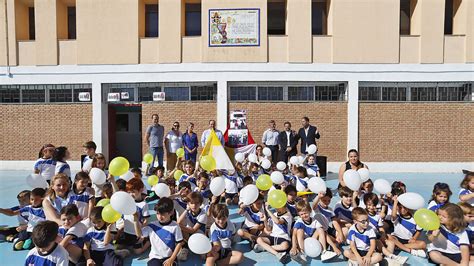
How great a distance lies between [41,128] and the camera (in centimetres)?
1119

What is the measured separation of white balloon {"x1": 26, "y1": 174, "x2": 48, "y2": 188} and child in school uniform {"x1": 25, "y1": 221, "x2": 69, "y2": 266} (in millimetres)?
2230

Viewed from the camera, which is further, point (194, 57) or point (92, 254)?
point (194, 57)

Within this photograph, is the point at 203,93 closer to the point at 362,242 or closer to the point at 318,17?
the point at 318,17

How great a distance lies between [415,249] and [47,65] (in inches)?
489

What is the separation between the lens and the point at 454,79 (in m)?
10.5

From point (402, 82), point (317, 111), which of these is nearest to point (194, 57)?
point (317, 111)

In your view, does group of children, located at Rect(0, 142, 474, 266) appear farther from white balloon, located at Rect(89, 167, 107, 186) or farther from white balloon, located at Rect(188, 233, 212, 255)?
white balloon, located at Rect(188, 233, 212, 255)

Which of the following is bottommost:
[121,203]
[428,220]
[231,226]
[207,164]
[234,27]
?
[231,226]

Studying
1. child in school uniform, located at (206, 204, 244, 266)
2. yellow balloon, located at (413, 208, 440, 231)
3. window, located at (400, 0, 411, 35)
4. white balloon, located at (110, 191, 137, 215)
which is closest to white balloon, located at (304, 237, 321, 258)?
child in school uniform, located at (206, 204, 244, 266)

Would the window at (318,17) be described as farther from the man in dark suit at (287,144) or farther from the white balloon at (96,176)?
the white balloon at (96,176)

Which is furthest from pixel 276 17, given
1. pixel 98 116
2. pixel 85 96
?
pixel 85 96

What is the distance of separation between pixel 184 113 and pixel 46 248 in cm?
840

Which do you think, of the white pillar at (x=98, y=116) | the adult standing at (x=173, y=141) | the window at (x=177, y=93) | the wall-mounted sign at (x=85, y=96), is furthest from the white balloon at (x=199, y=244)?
the wall-mounted sign at (x=85, y=96)

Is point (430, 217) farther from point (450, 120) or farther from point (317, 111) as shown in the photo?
point (450, 120)
